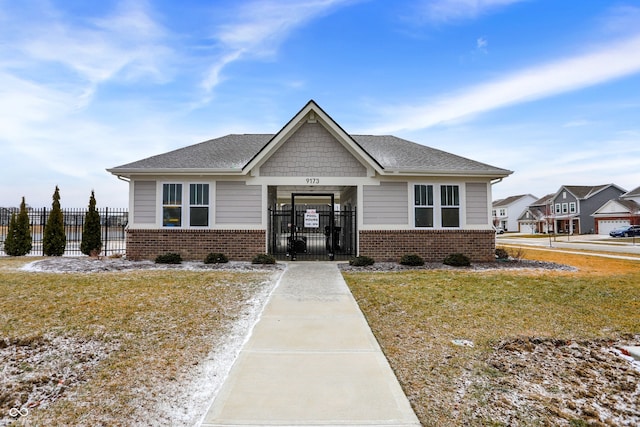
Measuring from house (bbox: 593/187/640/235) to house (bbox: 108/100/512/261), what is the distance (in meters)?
A: 49.4

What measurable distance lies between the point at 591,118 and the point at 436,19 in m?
12.3

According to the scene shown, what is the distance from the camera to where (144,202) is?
13.9 m

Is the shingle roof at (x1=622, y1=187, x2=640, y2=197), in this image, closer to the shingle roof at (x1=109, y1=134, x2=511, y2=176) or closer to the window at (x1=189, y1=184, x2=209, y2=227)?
the shingle roof at (x1=109, y1=134, x2=511, y2=176)

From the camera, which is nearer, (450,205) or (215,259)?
(215,259)

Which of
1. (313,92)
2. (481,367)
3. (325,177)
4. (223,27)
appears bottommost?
(481,367)

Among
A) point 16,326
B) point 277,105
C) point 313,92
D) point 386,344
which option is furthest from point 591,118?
point 16,326

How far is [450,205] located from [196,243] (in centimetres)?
1051

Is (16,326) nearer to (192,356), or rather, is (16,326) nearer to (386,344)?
(192,356)

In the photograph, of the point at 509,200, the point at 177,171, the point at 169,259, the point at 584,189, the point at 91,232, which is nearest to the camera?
the point at 169,259

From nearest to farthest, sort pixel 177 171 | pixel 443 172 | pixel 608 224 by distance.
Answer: pixel 177 171
pixel 443 172
pixel 608 224

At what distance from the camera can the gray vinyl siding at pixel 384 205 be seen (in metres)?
14.1

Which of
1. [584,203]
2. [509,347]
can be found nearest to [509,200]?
[584,203]

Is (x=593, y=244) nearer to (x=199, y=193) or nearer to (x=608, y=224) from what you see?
(x=608, y=224)

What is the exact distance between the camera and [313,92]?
14711 millimetres
